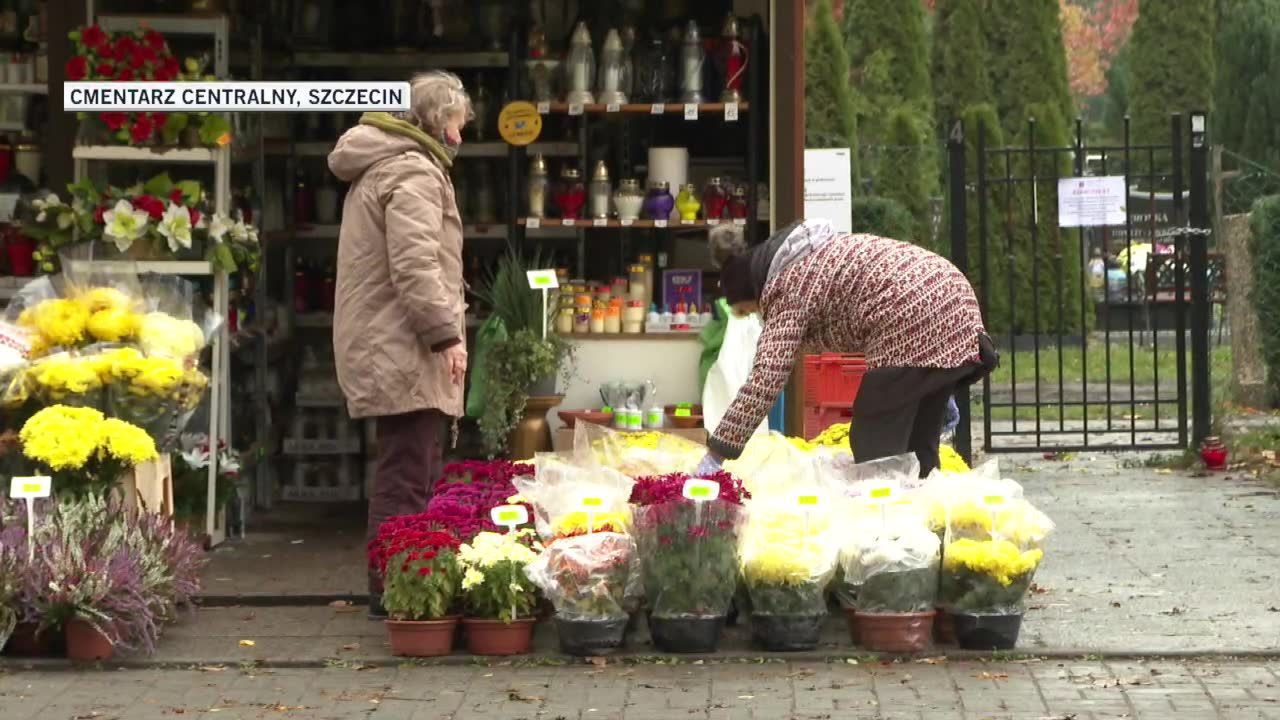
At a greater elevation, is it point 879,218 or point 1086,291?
point 879,218

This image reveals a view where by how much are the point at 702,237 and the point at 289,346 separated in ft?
7.47

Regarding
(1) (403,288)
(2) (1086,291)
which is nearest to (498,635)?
(1) (403,288)

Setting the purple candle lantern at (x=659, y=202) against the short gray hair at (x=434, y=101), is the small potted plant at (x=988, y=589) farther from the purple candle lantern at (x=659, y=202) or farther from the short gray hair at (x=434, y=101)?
the purple candle lantern at (x=659, y=202)

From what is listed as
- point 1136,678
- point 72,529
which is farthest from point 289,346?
point 1136,678

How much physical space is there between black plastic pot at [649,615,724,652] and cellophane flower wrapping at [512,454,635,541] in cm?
35

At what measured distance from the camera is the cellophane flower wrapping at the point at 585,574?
657 cm

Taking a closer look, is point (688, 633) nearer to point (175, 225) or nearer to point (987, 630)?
point (987, 630)

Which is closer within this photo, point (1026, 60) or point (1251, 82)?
point (1026, 60)

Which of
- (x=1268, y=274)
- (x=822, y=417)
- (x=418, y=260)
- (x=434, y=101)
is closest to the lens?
(x=418, y=260)

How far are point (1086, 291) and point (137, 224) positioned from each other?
1020cm

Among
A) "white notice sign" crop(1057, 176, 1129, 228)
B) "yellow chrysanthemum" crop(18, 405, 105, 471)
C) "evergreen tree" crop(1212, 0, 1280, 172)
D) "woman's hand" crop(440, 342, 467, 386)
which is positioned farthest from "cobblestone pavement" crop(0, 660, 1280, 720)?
"evergreen tree" crop(1212, 0, 1280, 172)

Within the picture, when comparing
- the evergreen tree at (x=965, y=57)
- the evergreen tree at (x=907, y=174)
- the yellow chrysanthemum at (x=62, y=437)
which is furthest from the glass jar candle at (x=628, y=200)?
the evergreen tree at (x=965, y=57)

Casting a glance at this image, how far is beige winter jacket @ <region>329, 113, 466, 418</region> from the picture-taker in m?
7.09

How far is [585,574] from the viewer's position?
656cm
